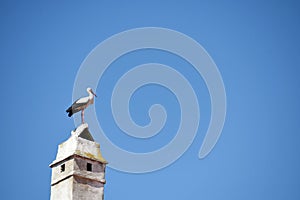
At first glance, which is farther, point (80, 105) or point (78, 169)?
point (80, 105)

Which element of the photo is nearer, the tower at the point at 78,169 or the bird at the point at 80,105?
the tower at the point at 78,169

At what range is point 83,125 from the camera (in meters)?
32.3

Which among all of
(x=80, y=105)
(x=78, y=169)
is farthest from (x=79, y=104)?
(x=78, y=169)

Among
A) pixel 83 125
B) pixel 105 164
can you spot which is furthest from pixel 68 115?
pixel 105 164

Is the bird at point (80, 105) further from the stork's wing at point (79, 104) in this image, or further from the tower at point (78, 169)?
the tower at point (78, 169)

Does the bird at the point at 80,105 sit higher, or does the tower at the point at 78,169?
the bird at the point at 80,105

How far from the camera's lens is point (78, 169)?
3039cm

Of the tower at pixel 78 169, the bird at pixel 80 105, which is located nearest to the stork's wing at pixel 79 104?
the bird at pixel 80 105

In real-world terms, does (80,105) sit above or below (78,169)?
above

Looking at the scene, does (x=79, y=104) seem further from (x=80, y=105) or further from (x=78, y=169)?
(x=78, y=169)

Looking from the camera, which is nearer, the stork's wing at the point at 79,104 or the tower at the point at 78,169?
the tower at the point at 78,169

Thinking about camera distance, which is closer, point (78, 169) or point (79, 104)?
point (78, 169)

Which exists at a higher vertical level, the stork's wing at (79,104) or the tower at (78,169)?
the stork's wing at (79,104)

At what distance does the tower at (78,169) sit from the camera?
29984 millimetres
